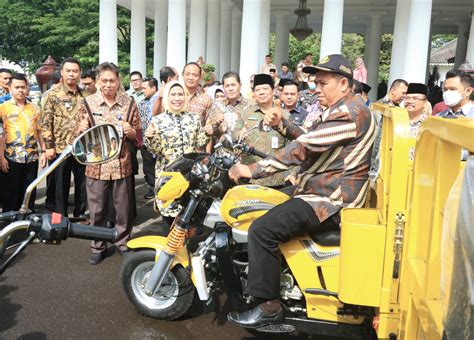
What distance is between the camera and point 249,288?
282 cm

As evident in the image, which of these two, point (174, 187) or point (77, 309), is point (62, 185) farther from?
point (174, 187)

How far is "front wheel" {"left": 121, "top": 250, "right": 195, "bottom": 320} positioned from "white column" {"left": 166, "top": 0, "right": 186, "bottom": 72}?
10815mm

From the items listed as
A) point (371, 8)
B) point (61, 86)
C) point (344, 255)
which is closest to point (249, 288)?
point (344, 255)

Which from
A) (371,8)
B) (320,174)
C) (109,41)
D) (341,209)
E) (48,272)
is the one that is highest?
(371,8)

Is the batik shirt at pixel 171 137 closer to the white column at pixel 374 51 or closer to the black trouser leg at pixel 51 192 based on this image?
the black trouser leg at pixel 51 192

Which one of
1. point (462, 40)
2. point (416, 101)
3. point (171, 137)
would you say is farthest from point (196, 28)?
point (462, 40)

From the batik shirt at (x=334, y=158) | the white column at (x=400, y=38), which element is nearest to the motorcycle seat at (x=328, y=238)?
the batik shirt at (x=334, y=158)

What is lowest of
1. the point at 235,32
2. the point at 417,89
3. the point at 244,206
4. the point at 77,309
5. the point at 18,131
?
the point at 77,309

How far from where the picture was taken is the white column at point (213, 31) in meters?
18.4

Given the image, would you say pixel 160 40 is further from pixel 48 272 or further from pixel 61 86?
pixel 48 272

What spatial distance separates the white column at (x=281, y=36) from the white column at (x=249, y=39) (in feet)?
24.0

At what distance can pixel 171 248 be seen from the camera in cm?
317

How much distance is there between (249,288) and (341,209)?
0.75m

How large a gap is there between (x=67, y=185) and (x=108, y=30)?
1093cm
